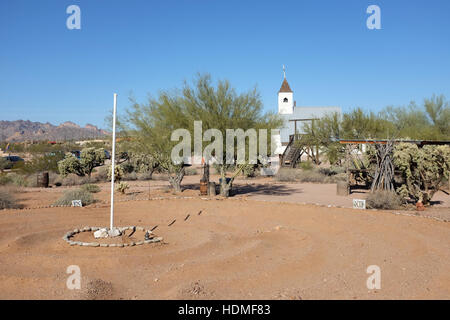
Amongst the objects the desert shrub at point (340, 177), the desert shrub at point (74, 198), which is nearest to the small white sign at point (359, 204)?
the desert shrub at point (74, 198)

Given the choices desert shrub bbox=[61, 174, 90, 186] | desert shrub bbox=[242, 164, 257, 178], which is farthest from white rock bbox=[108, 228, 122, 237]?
desert shrub bbox=[61, 174, 90, 186]

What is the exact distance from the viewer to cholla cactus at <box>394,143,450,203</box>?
1271 cm

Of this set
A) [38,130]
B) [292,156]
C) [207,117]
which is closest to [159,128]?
[207,117]

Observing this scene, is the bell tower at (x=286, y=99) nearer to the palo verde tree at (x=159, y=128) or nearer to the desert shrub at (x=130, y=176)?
the desert shrub at (x=130, y=176)

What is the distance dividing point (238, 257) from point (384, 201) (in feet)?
24.8

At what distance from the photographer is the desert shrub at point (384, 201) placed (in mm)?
12531

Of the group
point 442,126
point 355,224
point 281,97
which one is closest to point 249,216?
point 355,224

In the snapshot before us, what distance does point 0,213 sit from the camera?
1170 centimetres

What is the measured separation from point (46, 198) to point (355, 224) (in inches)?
497

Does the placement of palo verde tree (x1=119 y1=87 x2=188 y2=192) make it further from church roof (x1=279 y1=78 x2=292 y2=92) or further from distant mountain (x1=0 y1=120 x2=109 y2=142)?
distant mountain (x1=0 y1=120 x2=109 y2=142)

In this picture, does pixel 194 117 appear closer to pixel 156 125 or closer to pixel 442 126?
pixel 156 125

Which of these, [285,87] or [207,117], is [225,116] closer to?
[207,117]

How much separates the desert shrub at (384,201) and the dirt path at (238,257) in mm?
1143

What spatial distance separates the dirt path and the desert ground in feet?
0.06
